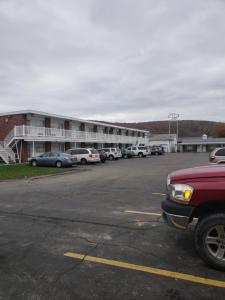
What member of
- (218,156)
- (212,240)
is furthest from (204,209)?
(218,156)

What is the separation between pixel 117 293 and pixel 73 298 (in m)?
0.51

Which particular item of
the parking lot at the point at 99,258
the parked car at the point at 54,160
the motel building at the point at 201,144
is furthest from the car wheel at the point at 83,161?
the motel building at the point at 201,144

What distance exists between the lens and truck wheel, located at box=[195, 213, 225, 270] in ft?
12.9

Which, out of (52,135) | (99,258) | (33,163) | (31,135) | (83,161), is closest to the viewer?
(99,258)

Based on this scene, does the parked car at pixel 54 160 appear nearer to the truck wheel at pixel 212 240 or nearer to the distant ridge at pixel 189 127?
the truck wheel at pixel 212 240

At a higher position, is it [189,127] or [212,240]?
[189,127]

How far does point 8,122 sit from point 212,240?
101ft

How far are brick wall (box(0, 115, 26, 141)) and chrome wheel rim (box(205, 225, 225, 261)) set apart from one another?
1150 inches

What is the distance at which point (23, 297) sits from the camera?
3293 millimetres

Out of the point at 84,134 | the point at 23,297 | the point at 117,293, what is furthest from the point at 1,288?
the point at 84,134

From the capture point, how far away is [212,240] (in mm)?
4008

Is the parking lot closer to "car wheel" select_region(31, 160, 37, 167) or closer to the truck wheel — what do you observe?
the truck wheel

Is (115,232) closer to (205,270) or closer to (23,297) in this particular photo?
(205,270)

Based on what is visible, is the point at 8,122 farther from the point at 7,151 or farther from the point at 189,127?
the point at 189,127
